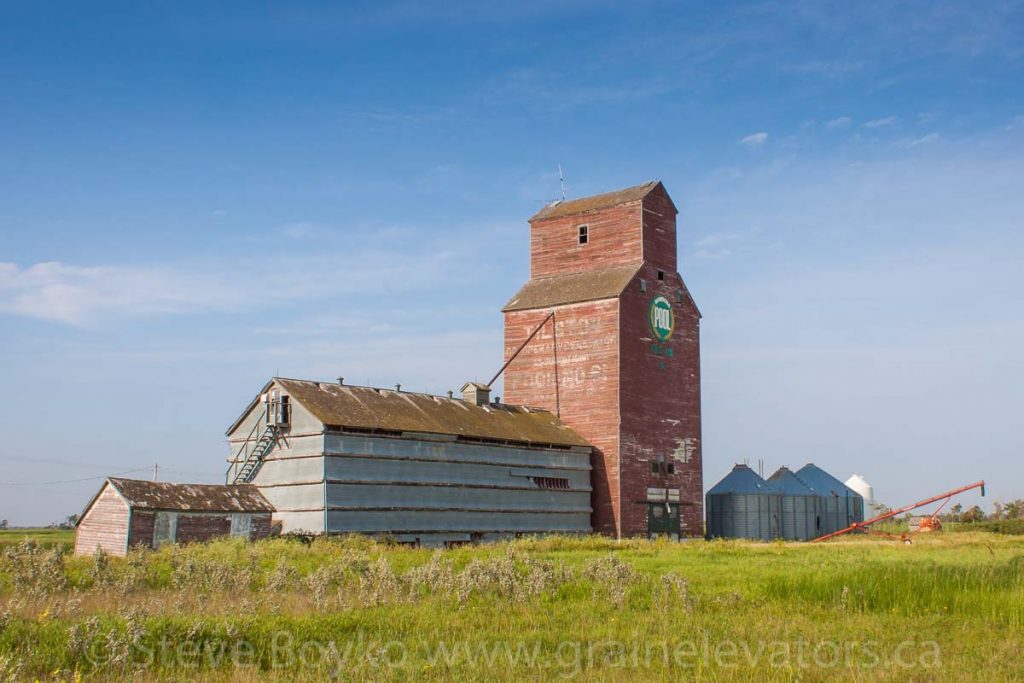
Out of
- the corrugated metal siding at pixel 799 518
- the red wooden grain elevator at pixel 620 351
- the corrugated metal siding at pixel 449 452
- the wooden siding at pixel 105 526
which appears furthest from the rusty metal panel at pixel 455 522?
the corrugated metal siding at pixel 799 518

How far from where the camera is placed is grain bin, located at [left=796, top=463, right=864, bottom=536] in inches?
2172

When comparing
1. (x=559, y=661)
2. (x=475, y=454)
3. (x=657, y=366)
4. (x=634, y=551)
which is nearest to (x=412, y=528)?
(x=475, y=454)

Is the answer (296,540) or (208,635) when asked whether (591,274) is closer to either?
(296,540)

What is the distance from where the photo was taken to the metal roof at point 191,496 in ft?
105

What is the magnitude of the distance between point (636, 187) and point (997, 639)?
1475 inches

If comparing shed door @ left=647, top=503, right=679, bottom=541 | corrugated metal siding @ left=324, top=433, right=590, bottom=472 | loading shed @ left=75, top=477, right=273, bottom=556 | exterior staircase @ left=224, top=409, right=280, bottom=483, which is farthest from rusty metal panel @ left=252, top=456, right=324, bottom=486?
shed door @ left=647, top=503, right=679, bottom=541

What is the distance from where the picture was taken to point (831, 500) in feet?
183

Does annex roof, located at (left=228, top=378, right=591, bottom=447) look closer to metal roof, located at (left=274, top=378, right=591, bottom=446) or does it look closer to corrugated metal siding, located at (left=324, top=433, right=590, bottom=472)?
metal roof, located at (left=274, top=378, right=591, bottom=446)

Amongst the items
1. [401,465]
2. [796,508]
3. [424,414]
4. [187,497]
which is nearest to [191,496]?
[187,497]

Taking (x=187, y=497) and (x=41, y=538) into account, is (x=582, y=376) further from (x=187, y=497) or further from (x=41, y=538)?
(x=41, y=538)

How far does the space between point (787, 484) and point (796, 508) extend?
1383mm

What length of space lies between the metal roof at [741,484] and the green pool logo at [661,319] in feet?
33.1

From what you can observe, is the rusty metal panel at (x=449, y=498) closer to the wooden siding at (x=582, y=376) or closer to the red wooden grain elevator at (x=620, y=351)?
the wooden siding at (x=582, y=376)

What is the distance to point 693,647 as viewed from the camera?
13.6m
